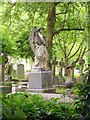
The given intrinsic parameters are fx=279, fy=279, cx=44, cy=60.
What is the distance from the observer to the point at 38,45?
21.8ft

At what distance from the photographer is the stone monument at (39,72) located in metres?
6.25

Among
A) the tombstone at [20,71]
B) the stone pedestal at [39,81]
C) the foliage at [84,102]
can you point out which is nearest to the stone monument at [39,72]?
the stone pedestal at [39,81]

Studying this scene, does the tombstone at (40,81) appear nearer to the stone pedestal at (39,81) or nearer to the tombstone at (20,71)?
the stone pedestal at (39,81)

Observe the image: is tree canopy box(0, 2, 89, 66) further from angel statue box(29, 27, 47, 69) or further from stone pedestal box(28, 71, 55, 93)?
stone pedestal box(28, 71, 55, 93)

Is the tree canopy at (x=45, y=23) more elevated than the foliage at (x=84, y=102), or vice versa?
the tree canopy at (x=45, y=23)

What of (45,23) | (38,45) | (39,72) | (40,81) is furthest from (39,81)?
(45,23)

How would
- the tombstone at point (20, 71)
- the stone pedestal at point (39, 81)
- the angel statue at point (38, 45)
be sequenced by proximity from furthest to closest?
1. the tombstone at point (20, 71)
2. the angel statue at point (38, 45)
3. the stone pedestal at point (39, 81)

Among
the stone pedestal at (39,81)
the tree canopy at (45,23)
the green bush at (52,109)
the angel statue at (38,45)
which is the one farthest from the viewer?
the tree canopy at (45,23)

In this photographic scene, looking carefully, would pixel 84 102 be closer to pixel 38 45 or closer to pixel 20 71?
pixel 38 45

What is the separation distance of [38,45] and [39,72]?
694 mm

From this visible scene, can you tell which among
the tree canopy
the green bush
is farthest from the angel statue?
the green bush

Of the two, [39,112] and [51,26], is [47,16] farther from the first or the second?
[39,112]

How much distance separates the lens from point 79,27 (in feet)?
33.0

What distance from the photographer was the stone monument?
246 inches
